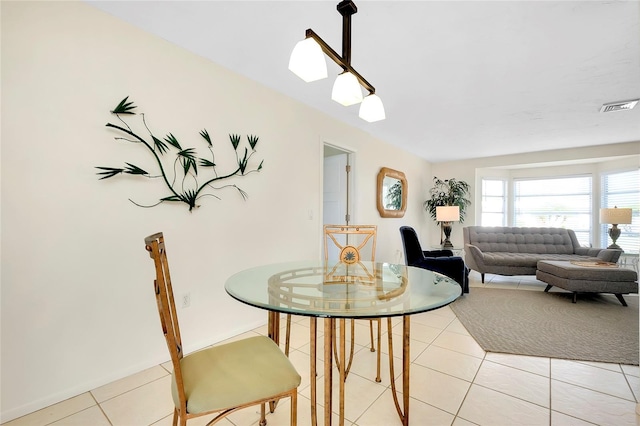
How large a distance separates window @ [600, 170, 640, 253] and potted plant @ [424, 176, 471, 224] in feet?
7.59

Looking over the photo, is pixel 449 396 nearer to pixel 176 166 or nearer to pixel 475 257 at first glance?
pixel 176 166

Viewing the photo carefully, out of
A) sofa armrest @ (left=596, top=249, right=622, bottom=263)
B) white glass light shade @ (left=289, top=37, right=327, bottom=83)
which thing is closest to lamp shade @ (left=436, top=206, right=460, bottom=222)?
sofa armrest @ (left=596, top=249, right=622, bottom=263)

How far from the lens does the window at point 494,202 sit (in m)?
6.18

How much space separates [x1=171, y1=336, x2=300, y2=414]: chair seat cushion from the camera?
965 mm

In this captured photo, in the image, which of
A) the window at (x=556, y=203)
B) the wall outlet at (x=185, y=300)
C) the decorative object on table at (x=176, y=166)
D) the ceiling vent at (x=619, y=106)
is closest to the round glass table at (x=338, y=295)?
the wall outlet at (x=185, y=300)

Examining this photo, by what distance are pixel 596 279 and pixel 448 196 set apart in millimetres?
2922

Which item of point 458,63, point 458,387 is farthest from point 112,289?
point 458,63

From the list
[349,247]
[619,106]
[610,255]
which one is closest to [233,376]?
[349,247]

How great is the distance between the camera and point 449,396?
162 centimetres

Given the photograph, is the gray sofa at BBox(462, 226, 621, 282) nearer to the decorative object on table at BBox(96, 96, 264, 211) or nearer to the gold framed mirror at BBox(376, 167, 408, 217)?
the gold framed mirror at BBox(376, 167, 408, 217)

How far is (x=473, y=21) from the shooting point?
1.77 meters

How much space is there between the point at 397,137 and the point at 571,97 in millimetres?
2109

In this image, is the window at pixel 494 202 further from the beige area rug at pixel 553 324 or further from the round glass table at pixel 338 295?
the round glass table at pixel 338 295

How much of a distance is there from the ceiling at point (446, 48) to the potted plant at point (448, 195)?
8.15 feet
